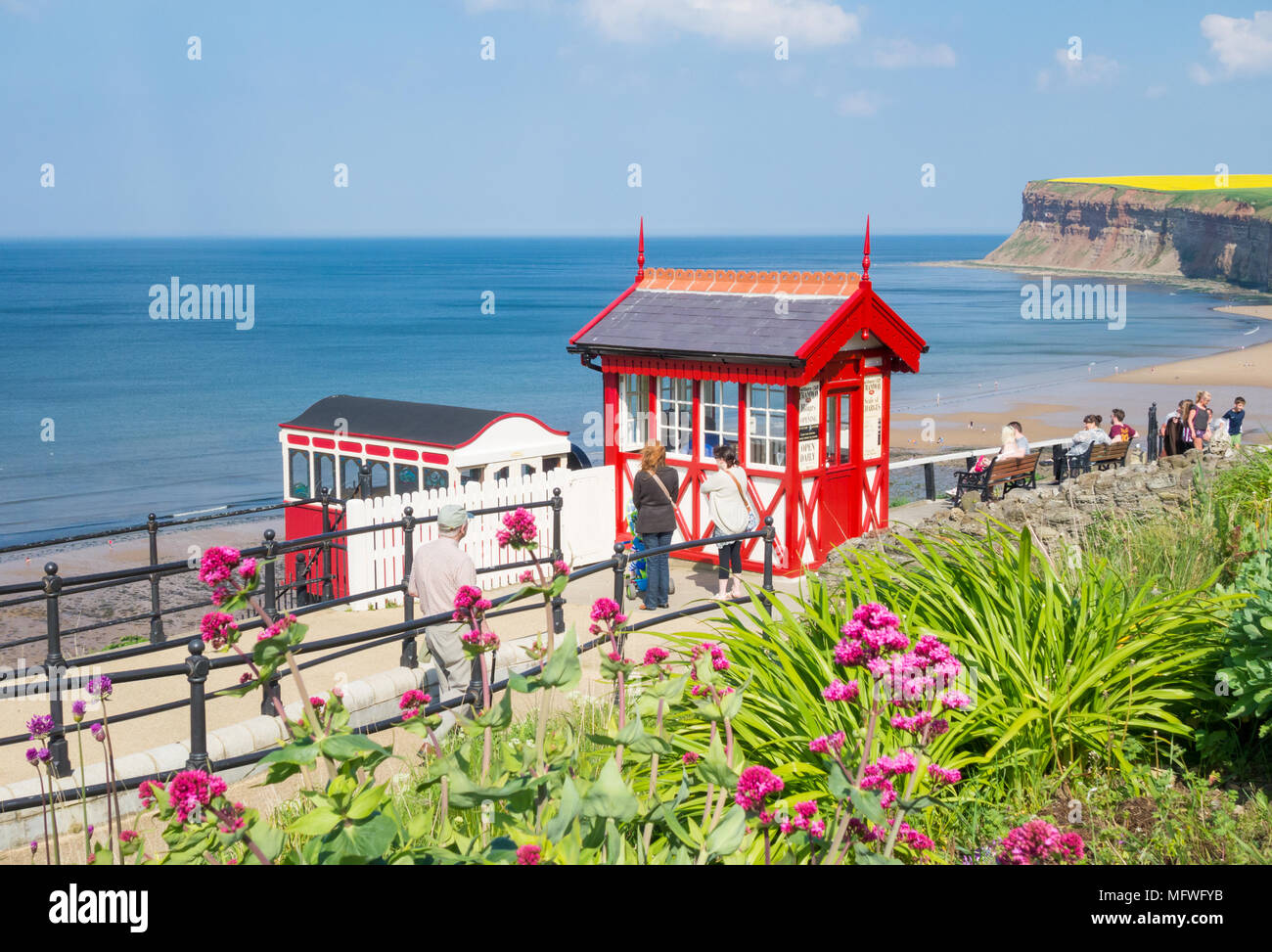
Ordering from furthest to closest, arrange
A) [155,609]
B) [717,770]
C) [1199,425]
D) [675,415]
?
1. [1199,425]
2. [675,415]
3. [155,609]
4. [717,770]

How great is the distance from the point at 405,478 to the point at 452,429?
3.27 ft

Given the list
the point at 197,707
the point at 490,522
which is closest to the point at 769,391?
the point at 490,522

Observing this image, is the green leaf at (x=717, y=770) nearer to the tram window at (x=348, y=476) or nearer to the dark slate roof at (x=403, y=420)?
the dark slate roof at (x=403, y=420)

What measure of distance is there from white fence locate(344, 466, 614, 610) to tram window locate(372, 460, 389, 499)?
2000 mm

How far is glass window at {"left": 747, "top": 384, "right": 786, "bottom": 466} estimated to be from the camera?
14180mm

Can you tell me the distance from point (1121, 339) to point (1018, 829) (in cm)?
8692

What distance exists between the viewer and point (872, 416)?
15016 mm

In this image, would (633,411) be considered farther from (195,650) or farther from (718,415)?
(195,650)

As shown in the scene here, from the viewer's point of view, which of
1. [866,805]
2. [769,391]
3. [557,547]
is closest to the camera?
[866,805]

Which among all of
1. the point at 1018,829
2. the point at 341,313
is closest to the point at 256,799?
the point at 1018,829

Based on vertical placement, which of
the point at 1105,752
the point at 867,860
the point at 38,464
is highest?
the point at 867,860

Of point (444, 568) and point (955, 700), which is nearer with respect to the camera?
point (955, 700)
